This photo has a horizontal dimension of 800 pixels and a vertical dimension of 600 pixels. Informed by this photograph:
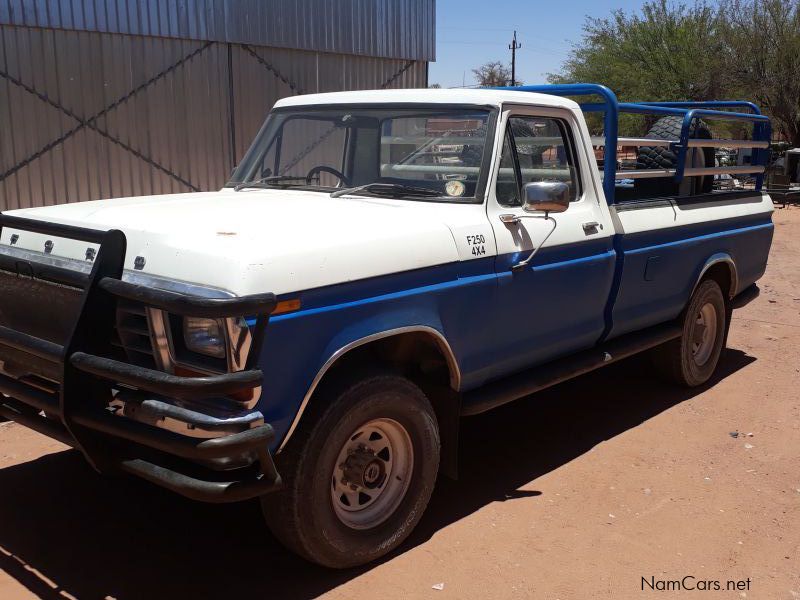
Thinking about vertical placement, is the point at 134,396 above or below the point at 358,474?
above

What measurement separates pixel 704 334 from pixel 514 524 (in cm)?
310

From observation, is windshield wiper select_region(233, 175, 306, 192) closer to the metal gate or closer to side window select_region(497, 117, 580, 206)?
side window select_region(497, 117, 580, 206)

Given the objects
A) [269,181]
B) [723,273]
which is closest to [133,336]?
[269,181]

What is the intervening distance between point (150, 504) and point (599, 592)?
2.24 m

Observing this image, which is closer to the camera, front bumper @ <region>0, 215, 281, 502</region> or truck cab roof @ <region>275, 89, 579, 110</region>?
front bumper @ <region>0, 215, 281, 502</region>

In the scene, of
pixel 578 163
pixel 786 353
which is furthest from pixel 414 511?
pixel 786 353

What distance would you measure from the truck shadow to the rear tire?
2.99 feet

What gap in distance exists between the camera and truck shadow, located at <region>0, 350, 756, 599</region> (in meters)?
3.47

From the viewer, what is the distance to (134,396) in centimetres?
309

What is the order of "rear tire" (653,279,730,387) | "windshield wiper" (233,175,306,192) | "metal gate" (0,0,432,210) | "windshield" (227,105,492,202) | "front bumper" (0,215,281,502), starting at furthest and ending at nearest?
"metal gate" (0,0,432,210) < "rear tire" (653,279,730,387) < "windshield wiper" (233,175,306,192) < "windshield" (227,105,492,202) < "front bumper" (0,215,281,502)

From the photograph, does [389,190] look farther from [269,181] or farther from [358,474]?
[358,474]

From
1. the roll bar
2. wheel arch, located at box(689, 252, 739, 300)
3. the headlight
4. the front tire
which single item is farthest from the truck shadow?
the roll bar

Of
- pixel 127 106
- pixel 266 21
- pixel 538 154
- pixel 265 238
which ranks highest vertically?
pixel 266 21

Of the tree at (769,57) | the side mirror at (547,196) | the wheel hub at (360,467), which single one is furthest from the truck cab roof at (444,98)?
the tree at (769,57)
